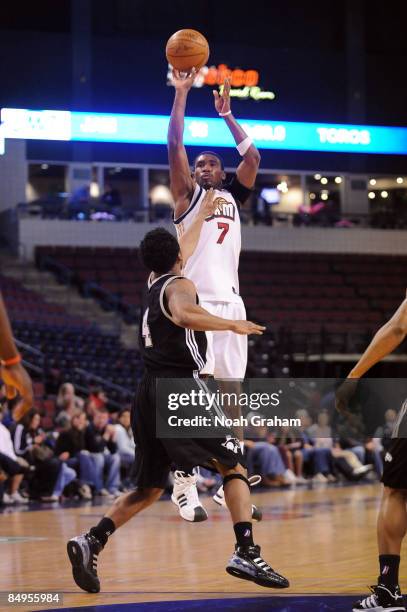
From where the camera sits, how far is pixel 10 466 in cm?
998

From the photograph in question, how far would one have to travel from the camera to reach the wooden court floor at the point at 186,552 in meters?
5.14

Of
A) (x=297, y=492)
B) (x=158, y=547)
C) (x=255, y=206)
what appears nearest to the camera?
(x=158, y=547)

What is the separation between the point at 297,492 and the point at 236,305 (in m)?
7.08

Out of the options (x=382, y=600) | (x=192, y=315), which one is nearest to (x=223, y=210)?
(x=192, y=315)

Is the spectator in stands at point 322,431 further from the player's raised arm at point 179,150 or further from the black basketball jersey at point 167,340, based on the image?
the black basketball jersey at point 167,340

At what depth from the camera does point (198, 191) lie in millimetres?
5535

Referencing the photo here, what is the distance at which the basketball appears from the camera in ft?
18.1

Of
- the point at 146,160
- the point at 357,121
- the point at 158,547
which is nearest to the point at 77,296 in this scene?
the point at 146,160

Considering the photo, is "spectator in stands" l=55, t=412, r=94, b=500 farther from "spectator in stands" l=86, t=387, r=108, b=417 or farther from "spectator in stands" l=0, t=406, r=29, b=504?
"spectator in stands" l=86, t=387, r=108, b=417

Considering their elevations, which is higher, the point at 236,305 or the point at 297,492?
the point at 236,305

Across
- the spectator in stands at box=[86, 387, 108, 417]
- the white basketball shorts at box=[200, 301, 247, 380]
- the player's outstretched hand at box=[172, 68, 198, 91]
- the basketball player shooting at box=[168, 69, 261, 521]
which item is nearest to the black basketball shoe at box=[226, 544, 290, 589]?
the basketball player shooting at box=[168, 69, 261, 521]

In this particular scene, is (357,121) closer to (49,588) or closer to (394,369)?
(394,369)

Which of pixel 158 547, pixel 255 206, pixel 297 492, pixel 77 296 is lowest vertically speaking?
pixel 297 492

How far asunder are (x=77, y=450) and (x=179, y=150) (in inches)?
244
